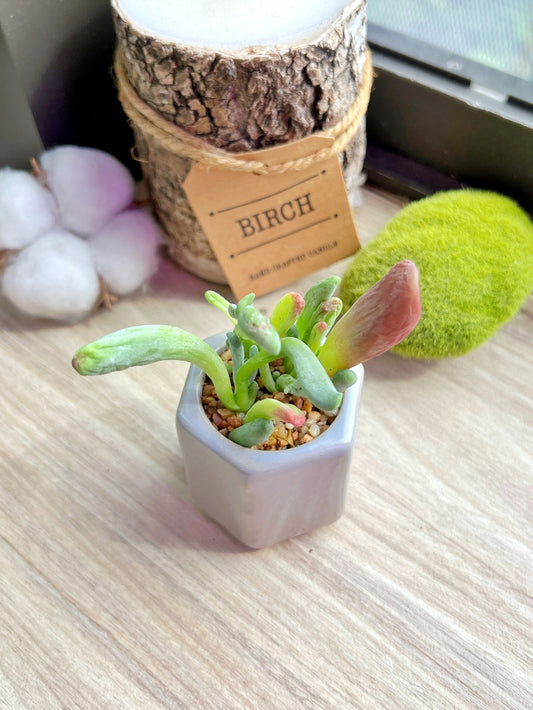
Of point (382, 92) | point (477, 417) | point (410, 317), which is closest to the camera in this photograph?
point (410, 317)

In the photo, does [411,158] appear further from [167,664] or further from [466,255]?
[167,664]

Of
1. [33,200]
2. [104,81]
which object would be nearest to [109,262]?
[33,200]

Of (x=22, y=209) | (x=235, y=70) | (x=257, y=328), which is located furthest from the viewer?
(x=22, y=209)

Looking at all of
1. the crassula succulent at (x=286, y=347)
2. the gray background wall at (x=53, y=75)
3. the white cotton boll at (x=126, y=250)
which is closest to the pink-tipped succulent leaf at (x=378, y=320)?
the crassula succulent at (x=286, y=347)

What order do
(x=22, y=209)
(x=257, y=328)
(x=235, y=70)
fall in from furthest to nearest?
(x=22, y=209) → (x=235, y=70) → (x=257, y=328)

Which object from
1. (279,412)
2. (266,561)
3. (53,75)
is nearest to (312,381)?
(279,412)

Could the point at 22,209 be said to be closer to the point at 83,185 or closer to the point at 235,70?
the point at 83,185

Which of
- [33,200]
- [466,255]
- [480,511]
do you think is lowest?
[480,511]

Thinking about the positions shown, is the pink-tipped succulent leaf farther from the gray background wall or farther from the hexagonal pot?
the gray background wall
